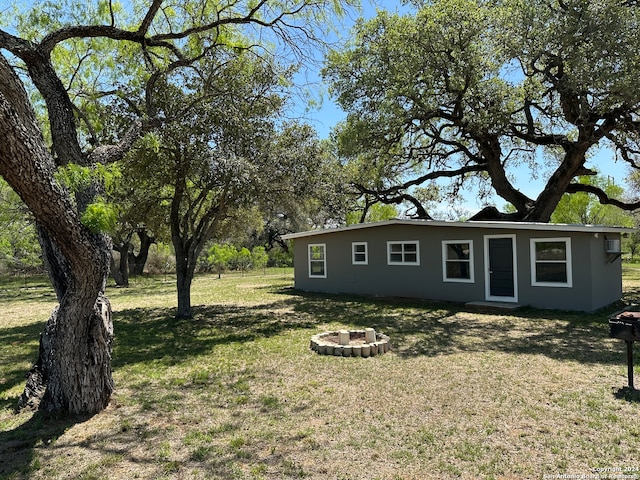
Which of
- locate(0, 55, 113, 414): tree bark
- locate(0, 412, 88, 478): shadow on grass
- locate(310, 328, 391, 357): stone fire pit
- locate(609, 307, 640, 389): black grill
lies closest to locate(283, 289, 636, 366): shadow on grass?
locate(310, 328, 391, 357): stone fire pit

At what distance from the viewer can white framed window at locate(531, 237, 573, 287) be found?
999 centimetres

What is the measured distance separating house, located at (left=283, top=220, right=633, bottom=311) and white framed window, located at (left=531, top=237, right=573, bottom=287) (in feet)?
0.07

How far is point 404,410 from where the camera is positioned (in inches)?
165

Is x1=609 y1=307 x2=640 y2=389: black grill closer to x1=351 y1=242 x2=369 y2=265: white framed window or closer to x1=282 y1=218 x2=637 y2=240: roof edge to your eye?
x1=282 y1=218 x2=637 y2=240: roof edge

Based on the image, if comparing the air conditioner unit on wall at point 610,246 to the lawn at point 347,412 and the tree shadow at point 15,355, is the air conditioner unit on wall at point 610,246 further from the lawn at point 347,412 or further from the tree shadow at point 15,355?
the tree shadow at point 15,355

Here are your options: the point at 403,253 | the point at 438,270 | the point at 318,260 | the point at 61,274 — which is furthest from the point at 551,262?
the point at 61,274

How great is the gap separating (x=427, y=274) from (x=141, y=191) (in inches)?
309

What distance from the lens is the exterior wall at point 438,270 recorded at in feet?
32.4

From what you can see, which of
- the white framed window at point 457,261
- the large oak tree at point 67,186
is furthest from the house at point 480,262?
the large oak tree at point 67,186

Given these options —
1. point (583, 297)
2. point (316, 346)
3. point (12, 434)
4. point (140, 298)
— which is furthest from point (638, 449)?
point (140, 298)

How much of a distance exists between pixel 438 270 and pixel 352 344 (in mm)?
6251

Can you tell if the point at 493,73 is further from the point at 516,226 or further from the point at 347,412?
the point at 347,412

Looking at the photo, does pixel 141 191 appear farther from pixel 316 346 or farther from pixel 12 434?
pixel 12 434

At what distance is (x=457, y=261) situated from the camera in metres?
11.8
